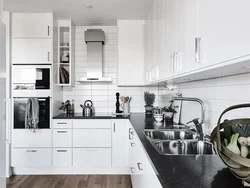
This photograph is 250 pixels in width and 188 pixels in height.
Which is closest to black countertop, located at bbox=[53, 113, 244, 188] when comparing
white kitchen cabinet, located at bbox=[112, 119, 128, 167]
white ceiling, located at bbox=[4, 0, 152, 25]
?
white kitchen cabinet, located at bbox=[112, 119, 128, 167]

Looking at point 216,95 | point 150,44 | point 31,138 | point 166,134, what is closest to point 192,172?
point 216,95

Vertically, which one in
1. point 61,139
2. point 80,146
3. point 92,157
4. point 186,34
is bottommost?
point 92,157

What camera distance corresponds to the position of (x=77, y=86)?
3.87 metres

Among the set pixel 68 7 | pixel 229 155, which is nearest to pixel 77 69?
pixel 68 7

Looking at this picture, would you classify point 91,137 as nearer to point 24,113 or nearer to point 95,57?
point 24,113

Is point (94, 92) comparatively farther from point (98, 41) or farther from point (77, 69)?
point (98, 41)

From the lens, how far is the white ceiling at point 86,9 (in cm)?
292

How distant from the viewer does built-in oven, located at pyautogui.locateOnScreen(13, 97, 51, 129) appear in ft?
10.7

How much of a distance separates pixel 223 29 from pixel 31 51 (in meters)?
3.01

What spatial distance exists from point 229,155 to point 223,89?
3.09ft

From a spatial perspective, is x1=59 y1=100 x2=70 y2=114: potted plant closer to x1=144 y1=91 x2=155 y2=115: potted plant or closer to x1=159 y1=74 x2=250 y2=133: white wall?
x1=144 y1=91 x2=155 y2=115: potted plant

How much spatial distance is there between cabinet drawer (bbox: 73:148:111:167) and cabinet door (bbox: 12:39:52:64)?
1.44 metres

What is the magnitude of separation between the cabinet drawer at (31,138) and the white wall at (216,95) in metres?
2.00

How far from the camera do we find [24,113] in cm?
326
